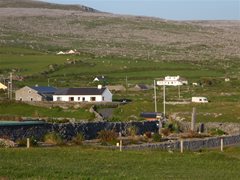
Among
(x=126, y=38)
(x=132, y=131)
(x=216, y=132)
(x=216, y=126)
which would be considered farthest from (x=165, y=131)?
(x=126, y=38)

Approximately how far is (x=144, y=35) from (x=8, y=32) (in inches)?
1159

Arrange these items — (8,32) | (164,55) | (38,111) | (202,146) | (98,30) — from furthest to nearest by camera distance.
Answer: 1. (98,30)
2. (8,32)
3. (164,55)
4. (38,111)
5. (202,146)

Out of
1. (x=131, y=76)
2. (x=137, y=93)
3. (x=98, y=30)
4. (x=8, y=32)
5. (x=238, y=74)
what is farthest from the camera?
(x=98, y=30)

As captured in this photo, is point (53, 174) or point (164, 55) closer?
point (53, 174)

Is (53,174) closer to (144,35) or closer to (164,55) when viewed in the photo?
(164,55)

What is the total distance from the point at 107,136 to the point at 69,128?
2336 mm

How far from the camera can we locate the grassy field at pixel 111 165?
55.1 feet

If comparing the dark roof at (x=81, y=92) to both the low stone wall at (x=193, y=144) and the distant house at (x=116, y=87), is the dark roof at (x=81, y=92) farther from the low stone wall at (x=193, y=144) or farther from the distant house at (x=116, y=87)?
the low stone wall at (x=193, y=144)

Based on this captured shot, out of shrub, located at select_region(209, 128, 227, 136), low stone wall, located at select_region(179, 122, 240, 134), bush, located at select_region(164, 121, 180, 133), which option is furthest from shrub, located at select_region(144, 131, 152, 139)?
low stone wall, located at select_region(179, 122, 240, 134)

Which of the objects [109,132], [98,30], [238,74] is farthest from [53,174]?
[98,30]

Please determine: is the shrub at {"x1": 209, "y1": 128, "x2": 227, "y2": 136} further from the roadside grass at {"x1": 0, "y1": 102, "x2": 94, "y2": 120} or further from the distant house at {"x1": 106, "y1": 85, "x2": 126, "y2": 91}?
the distant house at {"x1": 106, "y1": 85, "x2": 126, "y2": 91}

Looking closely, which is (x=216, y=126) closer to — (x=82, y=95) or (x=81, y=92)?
(x=82, y=95)

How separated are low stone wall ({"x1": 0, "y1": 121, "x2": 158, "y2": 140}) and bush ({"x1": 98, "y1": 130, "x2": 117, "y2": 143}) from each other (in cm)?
110

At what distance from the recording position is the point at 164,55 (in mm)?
138750
